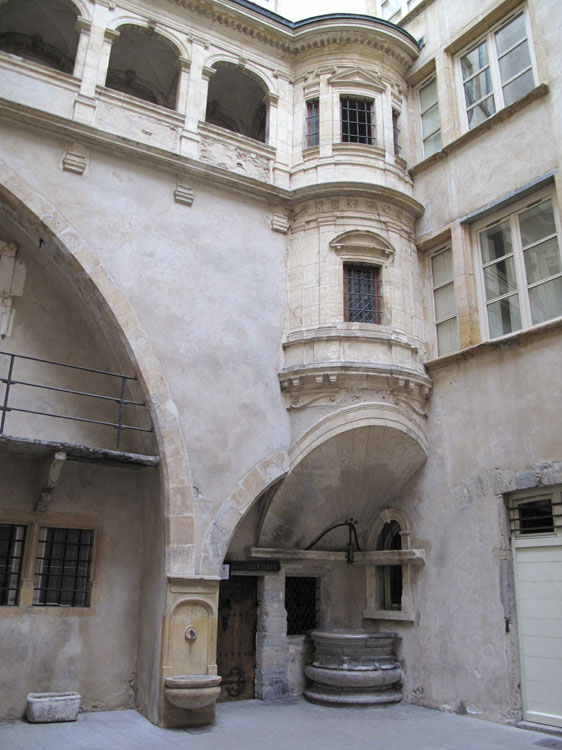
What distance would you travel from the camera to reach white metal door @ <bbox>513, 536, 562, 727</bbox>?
831 cm

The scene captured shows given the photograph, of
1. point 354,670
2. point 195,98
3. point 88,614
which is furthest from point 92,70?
point 354,670

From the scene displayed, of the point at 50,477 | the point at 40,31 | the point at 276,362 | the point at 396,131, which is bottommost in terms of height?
the point at 50,477

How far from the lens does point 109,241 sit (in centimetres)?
975

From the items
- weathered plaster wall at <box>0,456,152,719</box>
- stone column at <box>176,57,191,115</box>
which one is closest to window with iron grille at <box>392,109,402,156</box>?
stone column at <box>176,57,191,115</box>

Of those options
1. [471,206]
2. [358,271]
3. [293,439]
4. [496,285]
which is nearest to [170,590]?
[293,439]

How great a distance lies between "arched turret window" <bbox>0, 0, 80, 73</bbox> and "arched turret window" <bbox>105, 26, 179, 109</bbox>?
34.1 inches

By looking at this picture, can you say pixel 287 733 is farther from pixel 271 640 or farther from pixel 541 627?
pixel 541 627

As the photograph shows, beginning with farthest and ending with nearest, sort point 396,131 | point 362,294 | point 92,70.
A: point 396,131 → point 362,294 → point 92,70

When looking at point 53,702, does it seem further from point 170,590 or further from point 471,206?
point 471,206

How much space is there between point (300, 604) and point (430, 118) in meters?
9.73

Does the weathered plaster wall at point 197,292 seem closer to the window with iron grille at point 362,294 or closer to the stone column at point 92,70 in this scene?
the stone column at point 92,70

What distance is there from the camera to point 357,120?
40.6 feet

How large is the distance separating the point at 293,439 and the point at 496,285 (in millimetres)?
4252

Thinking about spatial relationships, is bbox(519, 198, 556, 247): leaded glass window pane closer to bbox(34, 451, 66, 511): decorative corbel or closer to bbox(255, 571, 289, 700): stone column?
bbox(255, 571, 289, 700): stone column
